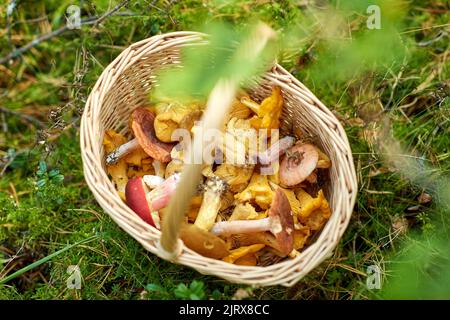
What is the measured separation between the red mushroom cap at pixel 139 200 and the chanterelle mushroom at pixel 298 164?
2.42 ft

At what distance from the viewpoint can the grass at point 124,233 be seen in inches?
115

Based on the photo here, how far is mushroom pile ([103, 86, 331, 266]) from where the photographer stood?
103 inches

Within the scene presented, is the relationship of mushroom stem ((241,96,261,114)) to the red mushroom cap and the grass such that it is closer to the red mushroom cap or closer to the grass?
the grass

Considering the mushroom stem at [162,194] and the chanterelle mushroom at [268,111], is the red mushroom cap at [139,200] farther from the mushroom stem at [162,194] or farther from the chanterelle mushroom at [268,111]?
the chanterelle mushroom at [268,111]

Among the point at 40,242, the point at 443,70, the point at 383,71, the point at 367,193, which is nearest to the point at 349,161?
the point at 367,193

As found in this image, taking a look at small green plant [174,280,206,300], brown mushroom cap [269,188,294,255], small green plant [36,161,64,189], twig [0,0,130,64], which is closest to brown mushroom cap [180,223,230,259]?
small green plant [174,280,206,300]

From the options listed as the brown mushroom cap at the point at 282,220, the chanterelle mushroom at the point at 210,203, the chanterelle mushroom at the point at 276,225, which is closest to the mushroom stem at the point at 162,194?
the chanterelle mushroom at the point at 210,203

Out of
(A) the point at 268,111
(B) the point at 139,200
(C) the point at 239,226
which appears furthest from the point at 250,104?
(B) the point at 139,200

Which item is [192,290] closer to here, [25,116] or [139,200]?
[139,200]

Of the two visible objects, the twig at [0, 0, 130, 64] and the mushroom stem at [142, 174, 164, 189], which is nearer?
the mushroom stem at [142, 174, 164, 189]

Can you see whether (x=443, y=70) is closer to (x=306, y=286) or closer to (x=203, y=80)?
(x=306, y=286)

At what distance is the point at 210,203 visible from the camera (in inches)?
105

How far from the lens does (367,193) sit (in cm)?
324
